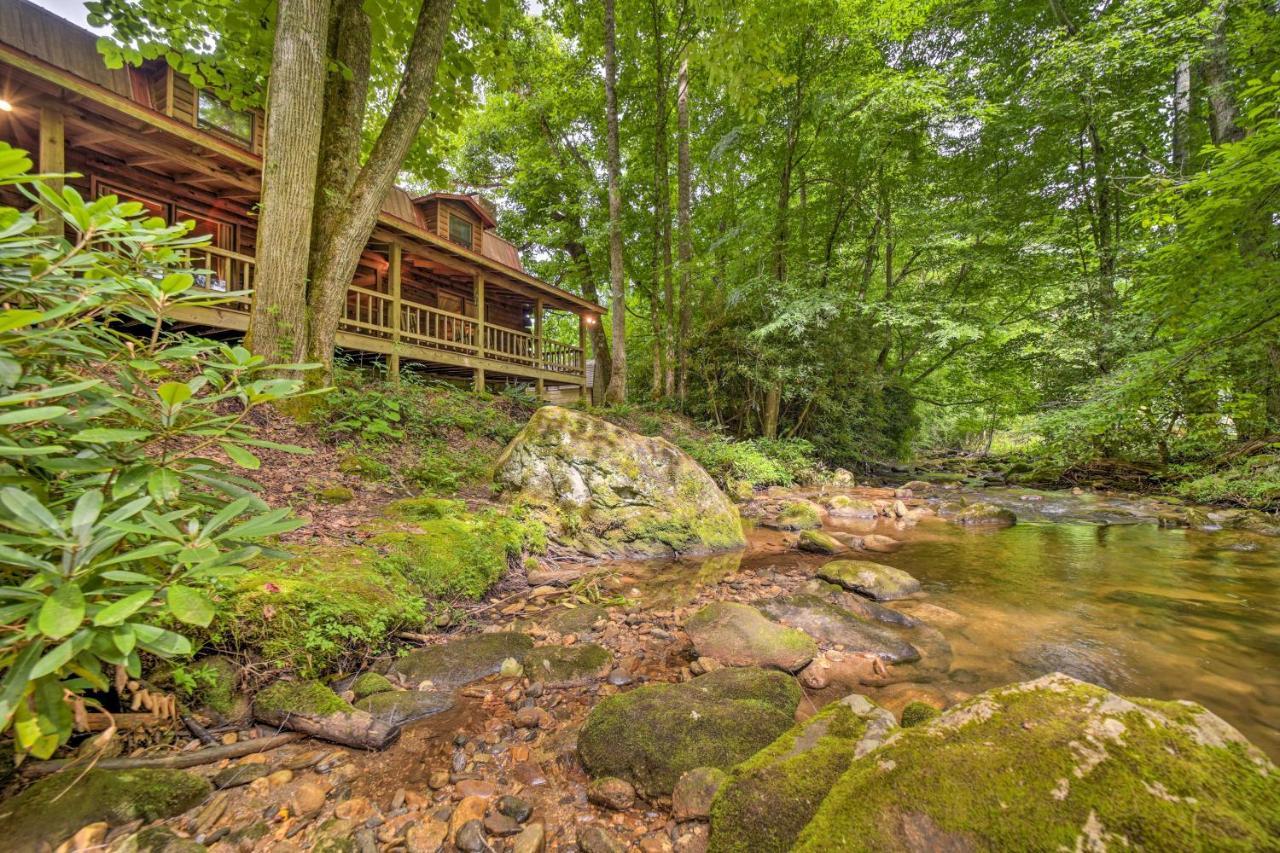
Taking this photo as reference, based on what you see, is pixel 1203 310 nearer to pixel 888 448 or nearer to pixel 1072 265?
pixel 1072 265

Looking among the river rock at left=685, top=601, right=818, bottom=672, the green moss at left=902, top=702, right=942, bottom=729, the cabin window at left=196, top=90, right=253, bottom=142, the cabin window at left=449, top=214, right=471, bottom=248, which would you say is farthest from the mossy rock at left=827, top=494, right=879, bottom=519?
the cabin window at left=196, top=90, right=253, bottom=142

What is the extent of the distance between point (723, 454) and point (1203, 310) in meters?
6.60

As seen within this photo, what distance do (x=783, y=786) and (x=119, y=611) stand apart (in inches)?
68.5

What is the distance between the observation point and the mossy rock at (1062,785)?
0.99 metres

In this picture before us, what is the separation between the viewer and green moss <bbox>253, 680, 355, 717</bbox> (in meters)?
1.93

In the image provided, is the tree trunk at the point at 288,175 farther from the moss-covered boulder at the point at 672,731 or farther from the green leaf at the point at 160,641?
the moss-covered boulder at the point at 672,731

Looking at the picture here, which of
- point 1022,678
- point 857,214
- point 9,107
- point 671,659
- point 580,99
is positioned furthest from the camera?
point 580,99

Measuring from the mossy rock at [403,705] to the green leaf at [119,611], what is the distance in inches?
57.1

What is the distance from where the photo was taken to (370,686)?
2.21 m

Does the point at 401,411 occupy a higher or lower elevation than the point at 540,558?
higher

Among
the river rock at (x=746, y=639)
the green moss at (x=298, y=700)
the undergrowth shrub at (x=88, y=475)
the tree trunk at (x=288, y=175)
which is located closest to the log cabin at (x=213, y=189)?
the tree trunk at (x=288, y=175)

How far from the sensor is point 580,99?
48.3ft

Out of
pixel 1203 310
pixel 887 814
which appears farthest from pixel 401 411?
pixel 1203 310

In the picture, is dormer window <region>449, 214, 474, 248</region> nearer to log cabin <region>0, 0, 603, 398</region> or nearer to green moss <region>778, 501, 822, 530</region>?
log cabin <region>0, 0, 603, 398</region>
